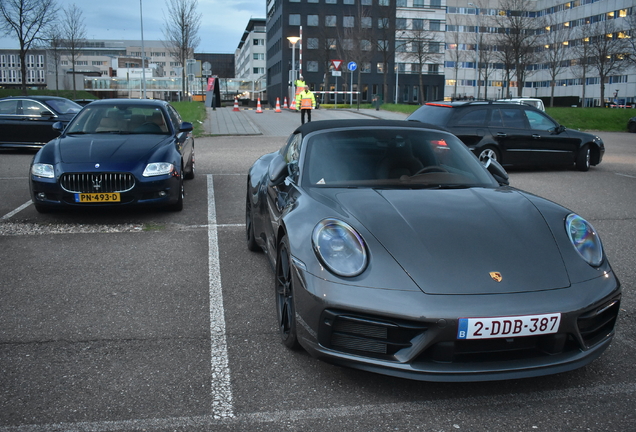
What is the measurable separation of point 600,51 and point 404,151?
2086 inches

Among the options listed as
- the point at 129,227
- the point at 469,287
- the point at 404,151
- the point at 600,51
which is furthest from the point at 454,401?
the point at 600,51

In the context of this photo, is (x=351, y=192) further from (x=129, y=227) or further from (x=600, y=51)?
(x=600, y=51)

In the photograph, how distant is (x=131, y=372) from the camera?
3.23 meters

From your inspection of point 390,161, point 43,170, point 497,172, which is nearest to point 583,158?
point 497,172

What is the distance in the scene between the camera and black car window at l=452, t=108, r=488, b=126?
11641 millimetres

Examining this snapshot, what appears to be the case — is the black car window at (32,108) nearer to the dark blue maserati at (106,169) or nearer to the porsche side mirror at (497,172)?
the dark blue maserati at (106,169)

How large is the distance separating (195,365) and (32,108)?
1389 centimetres

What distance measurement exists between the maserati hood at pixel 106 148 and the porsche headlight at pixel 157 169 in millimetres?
147

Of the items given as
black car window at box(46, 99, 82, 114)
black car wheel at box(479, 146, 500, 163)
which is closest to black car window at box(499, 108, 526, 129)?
black car wheel at box(479, 146, 500, 163)

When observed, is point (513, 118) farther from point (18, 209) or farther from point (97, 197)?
point (18, 209)

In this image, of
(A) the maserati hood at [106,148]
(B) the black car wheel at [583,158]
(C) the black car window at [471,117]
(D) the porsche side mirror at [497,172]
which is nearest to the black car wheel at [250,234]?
(A) the maserati hood at [106,148]

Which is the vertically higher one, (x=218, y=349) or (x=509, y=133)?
(x=509, y=133)

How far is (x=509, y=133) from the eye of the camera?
11.8 meters

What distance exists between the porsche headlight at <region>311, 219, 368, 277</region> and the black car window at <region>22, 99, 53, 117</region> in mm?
13976
